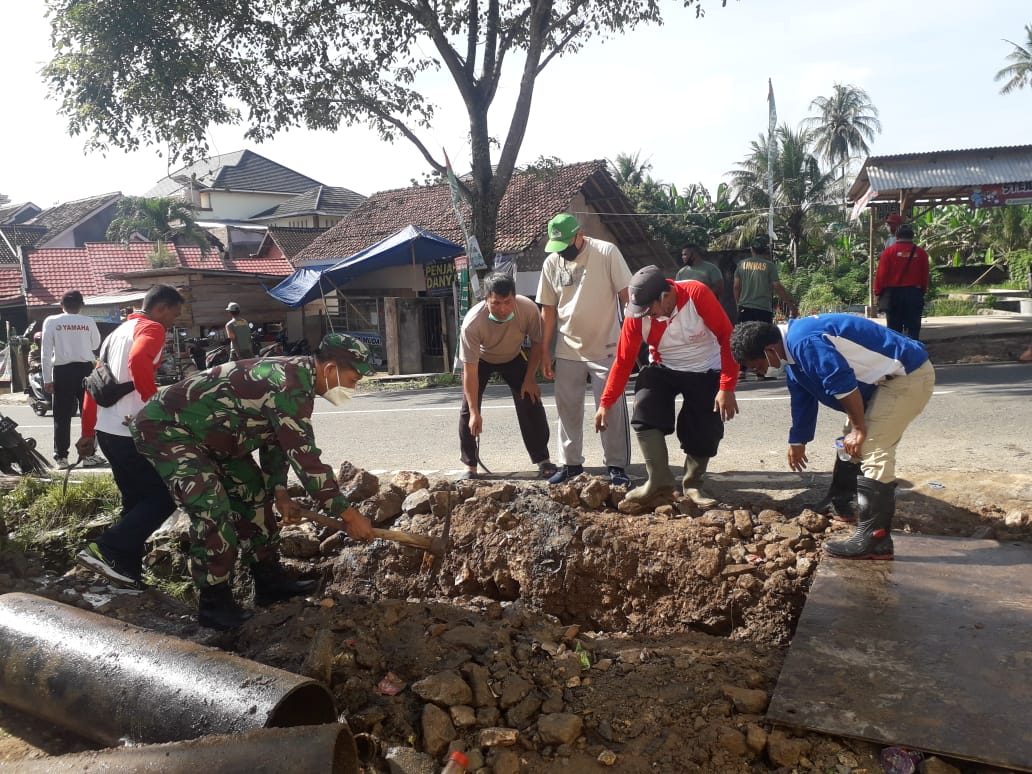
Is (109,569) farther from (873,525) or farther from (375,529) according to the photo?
(873,525)

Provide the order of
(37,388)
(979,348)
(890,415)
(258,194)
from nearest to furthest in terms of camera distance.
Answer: (890,415) < (979,348) < (37,388) < (258,194)

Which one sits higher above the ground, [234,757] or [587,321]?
[587,321]

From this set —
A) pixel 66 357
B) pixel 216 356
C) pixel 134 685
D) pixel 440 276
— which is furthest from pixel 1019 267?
pixel 134 685

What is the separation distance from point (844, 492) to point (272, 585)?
3044 millimetres

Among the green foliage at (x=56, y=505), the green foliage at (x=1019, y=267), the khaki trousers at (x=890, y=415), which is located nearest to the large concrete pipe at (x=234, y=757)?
the khaki trousers at (x=890, y=415)

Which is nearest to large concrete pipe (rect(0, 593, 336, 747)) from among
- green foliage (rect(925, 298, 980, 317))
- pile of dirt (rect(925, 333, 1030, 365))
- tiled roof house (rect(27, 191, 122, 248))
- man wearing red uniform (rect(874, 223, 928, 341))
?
man wearing red uniform (rect(874, 223, 928, 341))

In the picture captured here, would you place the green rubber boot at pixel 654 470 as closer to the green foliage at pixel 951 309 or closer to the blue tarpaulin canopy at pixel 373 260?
the blue tarpaulin canopy at pixel 373 260

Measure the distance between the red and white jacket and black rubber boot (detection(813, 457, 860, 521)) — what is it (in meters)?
0.73

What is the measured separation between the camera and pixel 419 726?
2.81 m

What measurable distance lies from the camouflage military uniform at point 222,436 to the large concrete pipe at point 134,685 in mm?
618

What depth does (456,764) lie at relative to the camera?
99.1 inches

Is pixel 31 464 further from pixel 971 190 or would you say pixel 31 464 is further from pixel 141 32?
pixel 971 190

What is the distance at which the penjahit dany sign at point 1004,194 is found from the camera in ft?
44.0

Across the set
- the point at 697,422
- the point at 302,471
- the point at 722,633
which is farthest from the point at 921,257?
the point at 302,471
